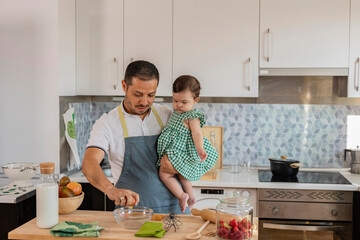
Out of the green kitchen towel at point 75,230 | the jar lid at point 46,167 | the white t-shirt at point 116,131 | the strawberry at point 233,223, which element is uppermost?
the white t-shirt at point 116,131

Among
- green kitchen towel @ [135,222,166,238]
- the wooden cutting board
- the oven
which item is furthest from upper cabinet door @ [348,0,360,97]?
green kitchen towel @ [135,222,166,238]

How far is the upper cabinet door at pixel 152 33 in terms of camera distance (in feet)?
12.0

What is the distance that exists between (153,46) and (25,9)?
3.20ft

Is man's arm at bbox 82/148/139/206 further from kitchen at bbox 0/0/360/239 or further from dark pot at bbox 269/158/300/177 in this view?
dark pot at bbox 269/158/300/177

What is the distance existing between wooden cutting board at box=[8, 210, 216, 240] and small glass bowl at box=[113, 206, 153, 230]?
3 centimetres

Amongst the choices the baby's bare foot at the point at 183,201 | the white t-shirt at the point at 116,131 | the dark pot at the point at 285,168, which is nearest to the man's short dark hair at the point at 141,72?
the white t-shirt at the point at 116,131

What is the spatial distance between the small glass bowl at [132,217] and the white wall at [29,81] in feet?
4.88

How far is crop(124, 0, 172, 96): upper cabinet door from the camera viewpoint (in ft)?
12.0

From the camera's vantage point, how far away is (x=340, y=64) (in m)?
3.54

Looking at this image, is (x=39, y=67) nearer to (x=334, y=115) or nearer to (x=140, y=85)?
(x=140, y=85)

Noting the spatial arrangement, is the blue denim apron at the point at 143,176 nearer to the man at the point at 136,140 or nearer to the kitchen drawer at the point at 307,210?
the man at the point at 136,140

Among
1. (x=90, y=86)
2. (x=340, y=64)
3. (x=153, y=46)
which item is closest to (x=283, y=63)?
(x=340, y=64)

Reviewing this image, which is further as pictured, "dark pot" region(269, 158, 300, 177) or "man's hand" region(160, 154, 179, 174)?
"dark pot" region(269, 158, 300, 177)

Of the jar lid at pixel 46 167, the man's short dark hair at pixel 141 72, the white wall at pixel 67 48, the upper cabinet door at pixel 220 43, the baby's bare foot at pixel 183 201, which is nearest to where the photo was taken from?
the jar lid at pixel 46 167
